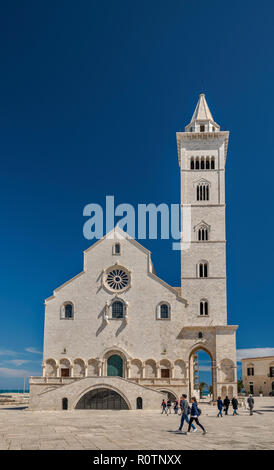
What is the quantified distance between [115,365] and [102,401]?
6999 millimetres

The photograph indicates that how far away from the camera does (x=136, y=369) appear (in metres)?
49.9

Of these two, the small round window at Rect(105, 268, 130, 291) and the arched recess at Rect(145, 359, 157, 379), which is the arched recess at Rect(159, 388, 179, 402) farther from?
the small round window at Rect(105, 268, 130, 291)

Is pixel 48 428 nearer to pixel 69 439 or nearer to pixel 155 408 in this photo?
pixel 69 439

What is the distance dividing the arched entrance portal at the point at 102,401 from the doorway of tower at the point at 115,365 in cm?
632

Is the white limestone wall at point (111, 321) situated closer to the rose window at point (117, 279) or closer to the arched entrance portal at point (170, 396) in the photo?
the rose window at point (117, 279)

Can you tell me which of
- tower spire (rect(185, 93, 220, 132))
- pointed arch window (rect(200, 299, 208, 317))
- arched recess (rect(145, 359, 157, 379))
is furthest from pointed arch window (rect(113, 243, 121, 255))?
tower spire (rect(185, 93, 220, 132))

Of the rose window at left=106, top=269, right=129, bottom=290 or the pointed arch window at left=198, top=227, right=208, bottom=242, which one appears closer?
the rose window at left=106, top=269, right=129, bottom=290

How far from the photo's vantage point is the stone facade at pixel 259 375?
269 feet

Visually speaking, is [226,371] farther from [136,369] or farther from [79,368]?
[79,368]

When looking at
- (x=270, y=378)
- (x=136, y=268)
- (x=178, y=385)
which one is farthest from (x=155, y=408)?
(x=270, y=378)

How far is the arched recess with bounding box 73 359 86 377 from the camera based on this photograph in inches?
1971

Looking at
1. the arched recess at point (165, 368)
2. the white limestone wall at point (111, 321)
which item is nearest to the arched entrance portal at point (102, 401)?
the white limestone wall at point (111, 321)

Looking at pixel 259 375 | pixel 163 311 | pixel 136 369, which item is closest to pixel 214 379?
pixel 136 369
